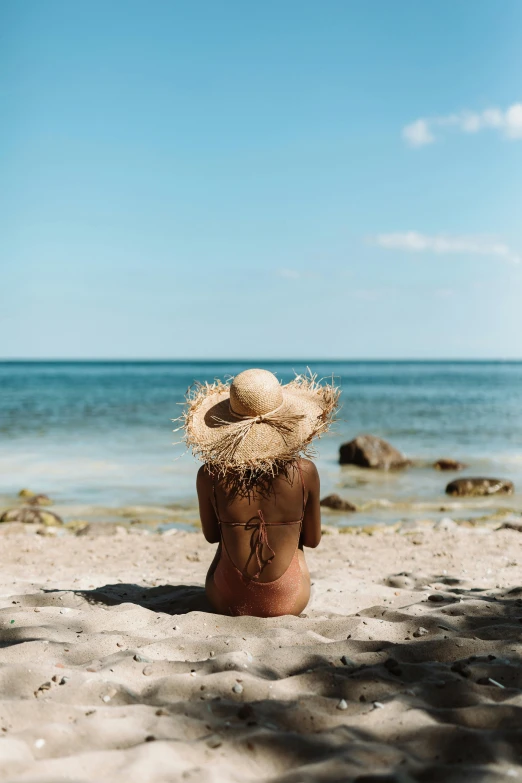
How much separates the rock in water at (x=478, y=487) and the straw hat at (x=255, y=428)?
8.54 metres

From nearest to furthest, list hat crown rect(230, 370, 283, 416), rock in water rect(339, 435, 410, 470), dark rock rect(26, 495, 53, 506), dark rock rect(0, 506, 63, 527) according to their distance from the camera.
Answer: hat crown rect(230, 370, 283, 416)
dark rock rect(0, 506, 63, 527)
dark rock rect(26, 495, 53, 506)
rock in water rect(339, 435, 410, 470)

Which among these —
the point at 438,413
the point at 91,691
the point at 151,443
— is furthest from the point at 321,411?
the point at 438,413

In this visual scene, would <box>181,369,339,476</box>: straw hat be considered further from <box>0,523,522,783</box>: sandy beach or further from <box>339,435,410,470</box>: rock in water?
<box>339,435,410,470</box>: rock in water

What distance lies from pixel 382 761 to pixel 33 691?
1.74 meters

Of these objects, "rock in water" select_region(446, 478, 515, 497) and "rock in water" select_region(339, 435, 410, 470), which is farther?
"rock in water" select_region(339, 435, 410, 470)

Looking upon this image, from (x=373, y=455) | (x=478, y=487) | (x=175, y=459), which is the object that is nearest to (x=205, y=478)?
(x=175, y=459)

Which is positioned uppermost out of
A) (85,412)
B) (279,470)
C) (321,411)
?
(321,411)

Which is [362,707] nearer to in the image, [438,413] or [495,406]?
[438,413]

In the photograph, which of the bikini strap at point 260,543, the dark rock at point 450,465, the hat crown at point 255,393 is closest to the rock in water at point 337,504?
the dark rock at point 450,465

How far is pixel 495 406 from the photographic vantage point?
34312mm

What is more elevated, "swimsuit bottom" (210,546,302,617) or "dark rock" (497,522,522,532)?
"swimsuit bottom" (210,546,302,617)

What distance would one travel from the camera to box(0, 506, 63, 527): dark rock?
9781 mm

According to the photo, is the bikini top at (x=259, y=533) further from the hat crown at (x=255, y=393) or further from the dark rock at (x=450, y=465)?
the dark rock at (x=450, y=465)

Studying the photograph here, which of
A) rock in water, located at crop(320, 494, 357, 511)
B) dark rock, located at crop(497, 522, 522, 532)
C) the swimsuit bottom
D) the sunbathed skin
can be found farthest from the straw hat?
rock in water, located at crop(320, 494, 357, 511)
